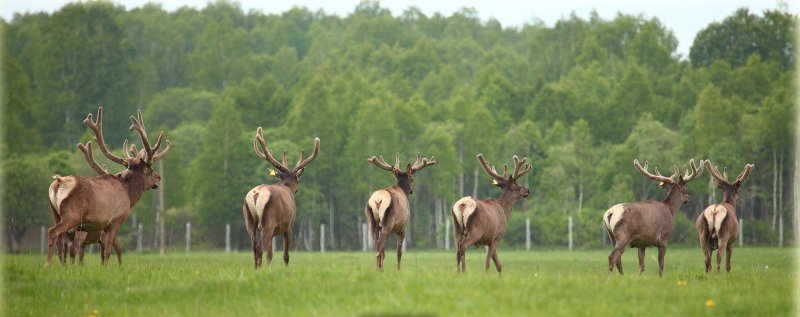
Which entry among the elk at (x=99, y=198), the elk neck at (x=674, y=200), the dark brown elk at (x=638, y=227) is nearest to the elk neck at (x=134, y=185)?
the elk at (x=99, y=198)

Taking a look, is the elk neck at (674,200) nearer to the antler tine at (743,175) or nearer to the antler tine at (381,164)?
the antler tine at (743,175)

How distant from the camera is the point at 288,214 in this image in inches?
867

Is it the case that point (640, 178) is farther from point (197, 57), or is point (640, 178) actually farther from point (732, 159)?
point (197, 57)

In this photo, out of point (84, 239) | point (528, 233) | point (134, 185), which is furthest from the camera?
point (528, 233)

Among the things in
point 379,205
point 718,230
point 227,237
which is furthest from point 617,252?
point 227,237

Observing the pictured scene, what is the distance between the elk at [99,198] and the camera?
19484 millimetres

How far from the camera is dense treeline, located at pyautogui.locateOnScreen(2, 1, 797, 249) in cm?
7181

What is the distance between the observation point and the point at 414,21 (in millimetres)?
191625

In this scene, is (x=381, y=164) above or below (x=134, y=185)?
above

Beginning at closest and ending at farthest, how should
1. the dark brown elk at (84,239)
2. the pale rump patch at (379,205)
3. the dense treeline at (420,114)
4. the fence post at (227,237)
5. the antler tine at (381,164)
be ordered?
the pale rump patch at (379,205) → the dark brown elk at (84,239) → the antler tine at (381,164) → the fence post at (227,237) → the dense treeline at (420,114)

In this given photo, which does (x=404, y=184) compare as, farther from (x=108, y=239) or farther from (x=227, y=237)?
(x=227, y=237)

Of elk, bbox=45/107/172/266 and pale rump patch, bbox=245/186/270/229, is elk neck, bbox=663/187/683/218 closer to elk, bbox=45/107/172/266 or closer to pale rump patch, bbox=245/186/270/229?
pale rump patch, bbox=245/186/270/229

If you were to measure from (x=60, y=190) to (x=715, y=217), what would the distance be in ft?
40.4

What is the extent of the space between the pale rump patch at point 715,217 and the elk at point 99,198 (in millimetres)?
10654
